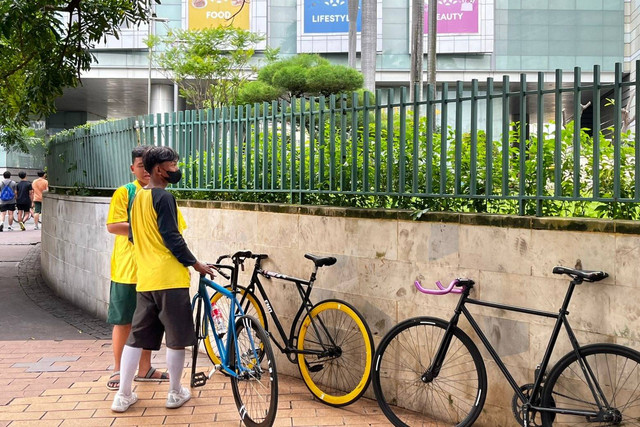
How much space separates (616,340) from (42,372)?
4835mm

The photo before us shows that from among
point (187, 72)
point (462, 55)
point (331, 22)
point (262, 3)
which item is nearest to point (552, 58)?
point (462, 55)

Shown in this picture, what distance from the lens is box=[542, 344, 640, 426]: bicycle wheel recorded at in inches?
170

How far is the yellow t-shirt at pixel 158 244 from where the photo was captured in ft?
17.6

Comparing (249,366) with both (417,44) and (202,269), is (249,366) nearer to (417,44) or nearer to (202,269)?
(202,269)

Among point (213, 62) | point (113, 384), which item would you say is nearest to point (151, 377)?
point (113, 384)

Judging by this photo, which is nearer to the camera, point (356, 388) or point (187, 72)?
point (356, 388)

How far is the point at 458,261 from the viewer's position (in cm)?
536

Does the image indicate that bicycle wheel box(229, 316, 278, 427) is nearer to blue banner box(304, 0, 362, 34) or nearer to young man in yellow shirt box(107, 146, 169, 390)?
young man in yellow shirt box(107, 146, 169, 390)

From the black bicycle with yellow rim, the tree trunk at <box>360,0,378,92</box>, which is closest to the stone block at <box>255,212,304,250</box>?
the black bicycle with yellow rim

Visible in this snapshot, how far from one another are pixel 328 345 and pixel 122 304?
5.59 feet

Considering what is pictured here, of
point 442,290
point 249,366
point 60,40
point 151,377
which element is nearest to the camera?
point 442,290

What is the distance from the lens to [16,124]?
45.1 ft

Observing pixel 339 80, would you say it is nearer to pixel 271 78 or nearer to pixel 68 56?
pixel 271 78

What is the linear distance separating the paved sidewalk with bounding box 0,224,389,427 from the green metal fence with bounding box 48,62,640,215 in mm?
1712
